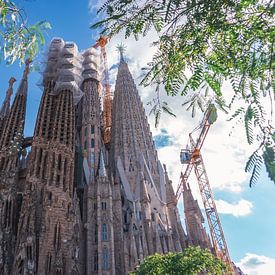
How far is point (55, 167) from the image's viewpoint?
1205 inches

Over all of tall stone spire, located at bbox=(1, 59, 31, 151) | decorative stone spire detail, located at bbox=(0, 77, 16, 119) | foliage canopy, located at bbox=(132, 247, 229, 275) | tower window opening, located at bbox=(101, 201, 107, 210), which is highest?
decorative stone spire detail, located at bbox=(0, 77, 16, 119)

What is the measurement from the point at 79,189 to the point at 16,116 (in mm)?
11552

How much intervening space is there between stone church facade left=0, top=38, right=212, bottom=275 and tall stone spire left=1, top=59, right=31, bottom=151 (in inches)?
5.0

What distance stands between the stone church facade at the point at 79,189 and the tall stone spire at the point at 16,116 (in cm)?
13

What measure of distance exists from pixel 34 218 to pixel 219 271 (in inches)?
611

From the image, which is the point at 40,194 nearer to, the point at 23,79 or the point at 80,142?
the point at 80,142

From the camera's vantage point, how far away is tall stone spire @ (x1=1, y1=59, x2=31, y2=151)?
35125mm

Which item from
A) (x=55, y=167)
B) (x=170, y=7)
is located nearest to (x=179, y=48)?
(x=170, y=7)

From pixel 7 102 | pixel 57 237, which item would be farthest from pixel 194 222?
pixel 7 102

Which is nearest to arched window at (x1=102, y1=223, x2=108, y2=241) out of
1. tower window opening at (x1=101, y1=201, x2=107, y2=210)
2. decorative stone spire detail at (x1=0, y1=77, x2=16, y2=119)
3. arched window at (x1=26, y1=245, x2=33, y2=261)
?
tower window opening at (x1=101, y1=201, x2=107, y2=210)

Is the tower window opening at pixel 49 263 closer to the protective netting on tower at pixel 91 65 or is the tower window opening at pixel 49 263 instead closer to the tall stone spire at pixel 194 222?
the tall stone spire at pixel 194 222

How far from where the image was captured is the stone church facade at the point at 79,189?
2619 cm

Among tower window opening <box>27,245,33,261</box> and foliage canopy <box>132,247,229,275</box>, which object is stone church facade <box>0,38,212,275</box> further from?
foliage canopy <box>132,247,229,275</box>

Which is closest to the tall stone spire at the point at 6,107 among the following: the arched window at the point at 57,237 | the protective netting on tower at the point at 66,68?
the protective netting on tower at the point at 66,68
